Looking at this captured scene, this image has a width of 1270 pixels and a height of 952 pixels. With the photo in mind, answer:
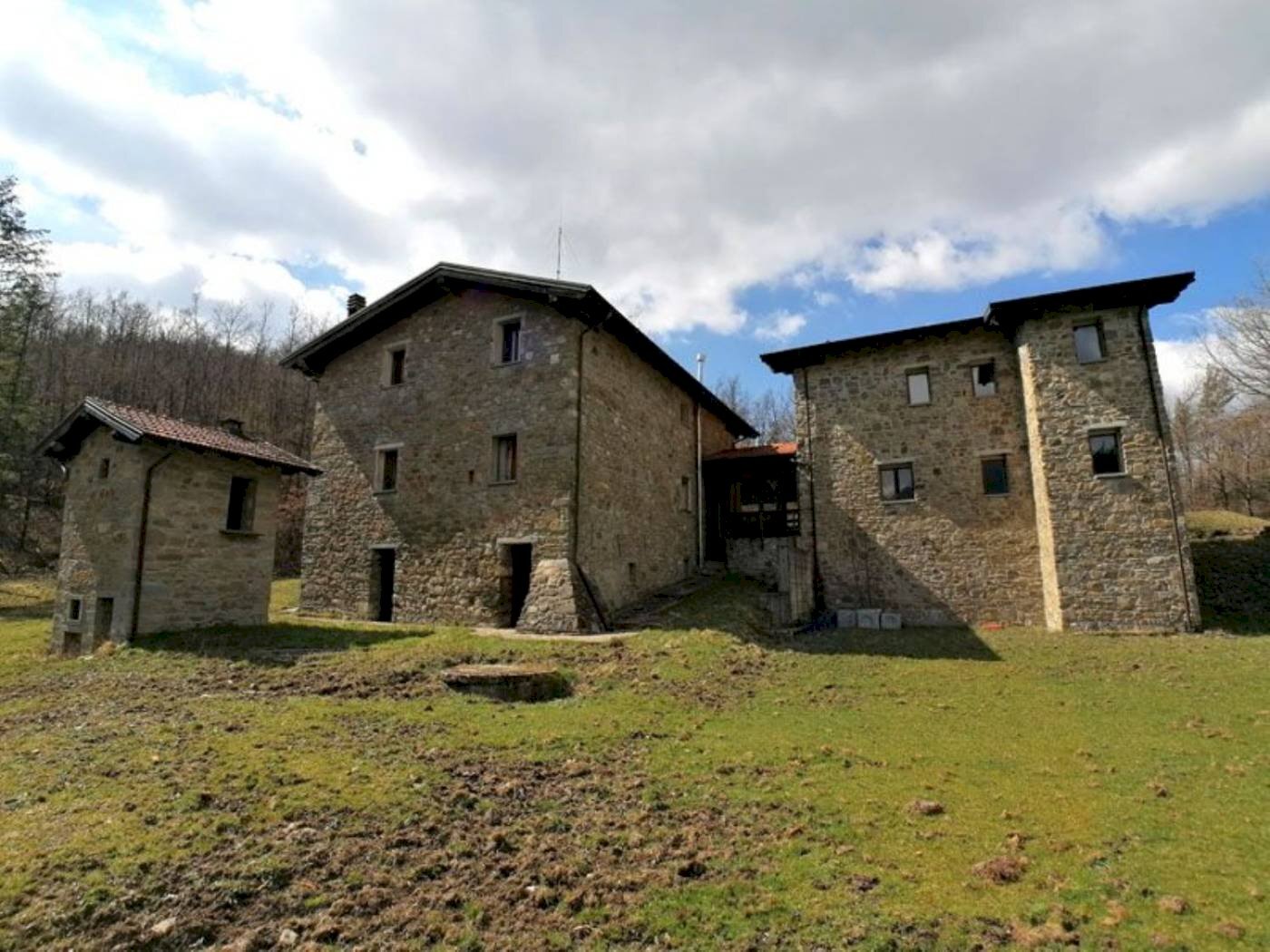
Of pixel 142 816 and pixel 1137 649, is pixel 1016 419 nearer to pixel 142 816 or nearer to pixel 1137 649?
pixel 1137 649

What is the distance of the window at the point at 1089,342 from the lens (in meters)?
15.7

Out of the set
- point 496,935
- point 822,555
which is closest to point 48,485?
point 822,555

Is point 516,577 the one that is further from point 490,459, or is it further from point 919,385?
point 919,385

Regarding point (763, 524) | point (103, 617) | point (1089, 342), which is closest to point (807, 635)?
point (763, 524)

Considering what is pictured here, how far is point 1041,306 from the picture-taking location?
15.8 meters

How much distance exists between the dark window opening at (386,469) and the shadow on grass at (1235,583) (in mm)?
20680

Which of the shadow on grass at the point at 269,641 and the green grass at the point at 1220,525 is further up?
the green grass at the point at 1220,525

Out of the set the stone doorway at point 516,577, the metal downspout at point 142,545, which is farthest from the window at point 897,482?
the metal downspout at point 142,545

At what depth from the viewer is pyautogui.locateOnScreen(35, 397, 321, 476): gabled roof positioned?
40.9ft

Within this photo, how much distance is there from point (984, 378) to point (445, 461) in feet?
49.2

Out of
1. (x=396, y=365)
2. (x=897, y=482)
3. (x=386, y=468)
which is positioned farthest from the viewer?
(x=396, y=365)

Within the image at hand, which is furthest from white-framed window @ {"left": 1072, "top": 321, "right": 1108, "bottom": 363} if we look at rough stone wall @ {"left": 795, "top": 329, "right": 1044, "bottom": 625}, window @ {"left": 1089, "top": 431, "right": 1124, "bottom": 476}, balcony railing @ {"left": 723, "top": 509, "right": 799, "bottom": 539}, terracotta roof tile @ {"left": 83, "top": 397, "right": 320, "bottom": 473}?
terracotta roof tile @ {"left": 83, "top": 397, "right": 320, "bottom": 473}

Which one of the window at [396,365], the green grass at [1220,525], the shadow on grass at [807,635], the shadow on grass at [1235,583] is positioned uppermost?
the window at [396,365]

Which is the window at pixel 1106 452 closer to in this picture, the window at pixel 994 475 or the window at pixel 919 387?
the window at pixel 994 475
